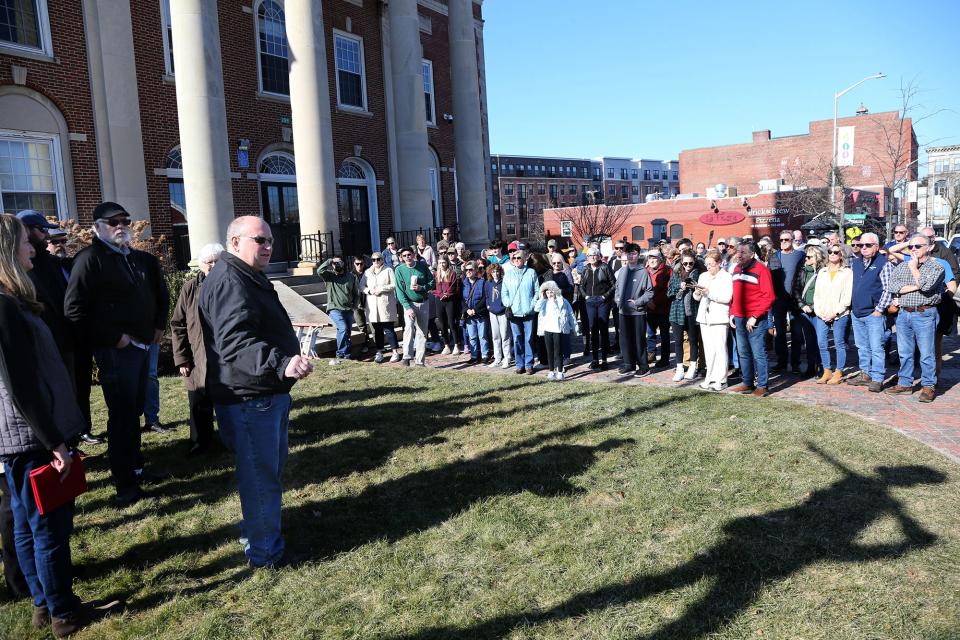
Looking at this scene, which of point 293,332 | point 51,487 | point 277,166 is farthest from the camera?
point 277,166

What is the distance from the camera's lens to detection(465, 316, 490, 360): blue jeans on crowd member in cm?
1139

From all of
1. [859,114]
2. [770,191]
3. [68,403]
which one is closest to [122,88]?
[68,403]

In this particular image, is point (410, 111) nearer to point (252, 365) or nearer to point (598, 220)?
point (252, 365)

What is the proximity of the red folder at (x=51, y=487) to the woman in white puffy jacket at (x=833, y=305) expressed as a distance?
8.82m

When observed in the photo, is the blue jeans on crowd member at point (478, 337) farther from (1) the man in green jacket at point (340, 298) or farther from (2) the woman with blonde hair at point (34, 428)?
(2) the woman with blonde hair at point (34, 428)

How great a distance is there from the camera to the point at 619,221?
2571 inches

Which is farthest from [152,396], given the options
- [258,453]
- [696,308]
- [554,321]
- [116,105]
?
[116,105]

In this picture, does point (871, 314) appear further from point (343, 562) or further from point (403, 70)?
point (403, 70)

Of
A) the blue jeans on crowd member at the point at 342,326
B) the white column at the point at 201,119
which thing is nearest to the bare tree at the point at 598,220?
the white column at the point at 201,119

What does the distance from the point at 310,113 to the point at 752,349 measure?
12100 mm

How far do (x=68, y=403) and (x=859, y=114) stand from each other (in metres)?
88.0

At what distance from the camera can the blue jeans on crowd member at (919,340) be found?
8.04 m

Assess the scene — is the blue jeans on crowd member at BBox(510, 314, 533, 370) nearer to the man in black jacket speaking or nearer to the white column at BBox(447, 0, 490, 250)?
the man in black jacket speaking

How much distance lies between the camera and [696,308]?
31.6ft
